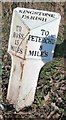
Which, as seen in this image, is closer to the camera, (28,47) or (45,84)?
(28,47)

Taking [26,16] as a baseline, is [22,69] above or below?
below

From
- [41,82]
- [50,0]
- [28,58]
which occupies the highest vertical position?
[50,0]

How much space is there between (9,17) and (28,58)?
0.45m

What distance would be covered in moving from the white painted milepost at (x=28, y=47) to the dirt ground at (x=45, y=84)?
0.05 metres

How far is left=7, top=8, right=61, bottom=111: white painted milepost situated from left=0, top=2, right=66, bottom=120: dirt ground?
1.8 inches

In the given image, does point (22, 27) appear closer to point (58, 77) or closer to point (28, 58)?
point (28, 58)

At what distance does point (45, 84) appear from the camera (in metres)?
3.72

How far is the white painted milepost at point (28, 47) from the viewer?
354 centimetres

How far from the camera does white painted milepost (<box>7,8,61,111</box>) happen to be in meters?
3.54

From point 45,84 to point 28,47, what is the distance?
0.44 m

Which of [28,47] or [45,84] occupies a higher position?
[28,47]

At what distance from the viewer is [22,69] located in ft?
12.0

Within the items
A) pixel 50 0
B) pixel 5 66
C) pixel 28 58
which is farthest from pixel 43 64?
pixel 50 0

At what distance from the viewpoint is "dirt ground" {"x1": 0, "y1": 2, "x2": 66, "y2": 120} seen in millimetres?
3559
